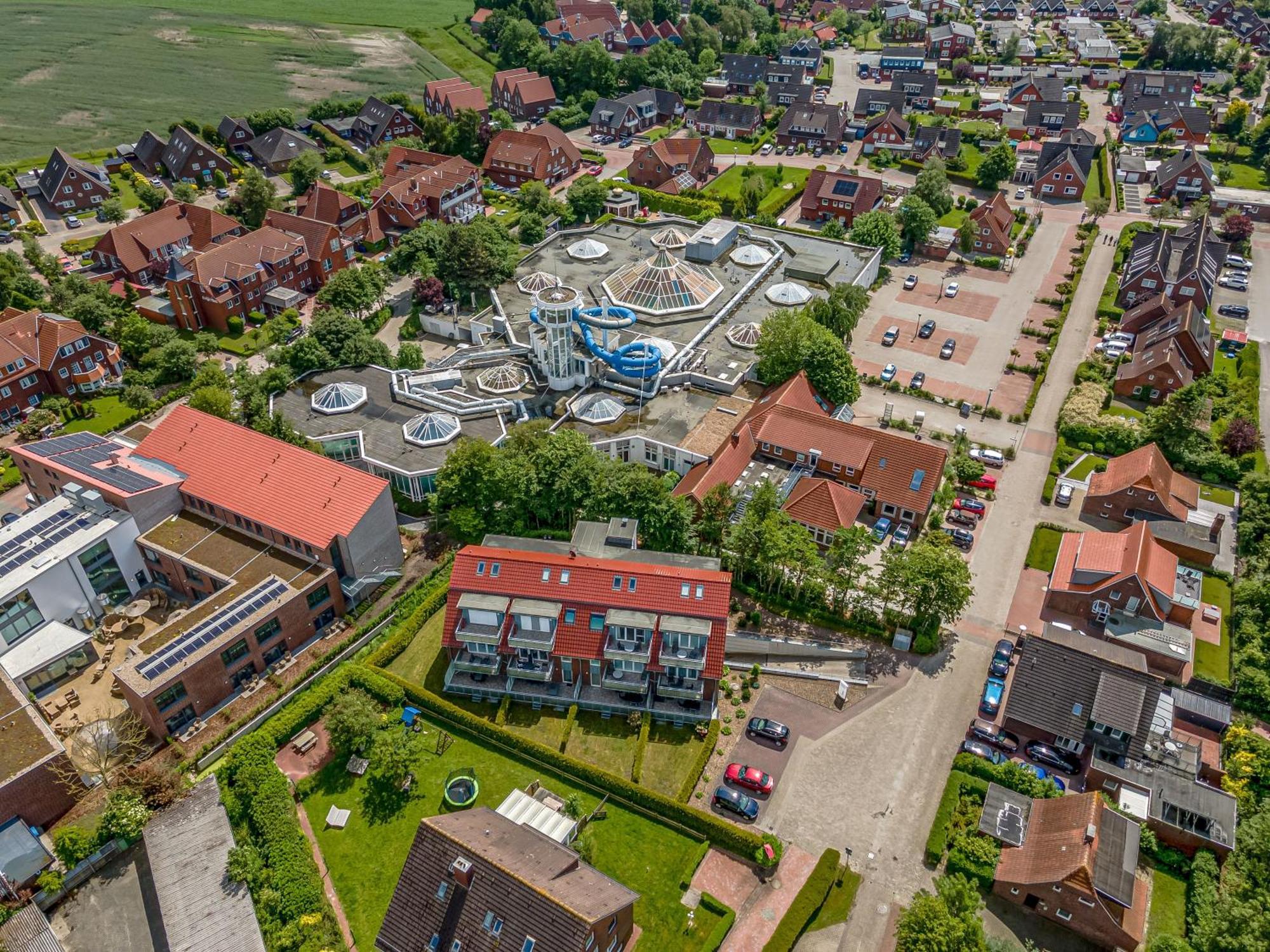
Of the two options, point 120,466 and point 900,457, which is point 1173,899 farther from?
point 120,466

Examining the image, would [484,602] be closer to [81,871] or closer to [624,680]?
[624,680]

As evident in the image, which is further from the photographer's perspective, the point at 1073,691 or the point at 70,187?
the point at 70,187

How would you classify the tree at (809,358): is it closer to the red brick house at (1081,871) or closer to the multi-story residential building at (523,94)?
the red brick house at (1081,871)

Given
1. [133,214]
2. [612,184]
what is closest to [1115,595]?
[612,184]

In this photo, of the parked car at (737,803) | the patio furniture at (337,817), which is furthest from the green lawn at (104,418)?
the parked car at (737,803)

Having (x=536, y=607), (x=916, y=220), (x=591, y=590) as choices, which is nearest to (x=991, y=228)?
(x=916, y=220)
